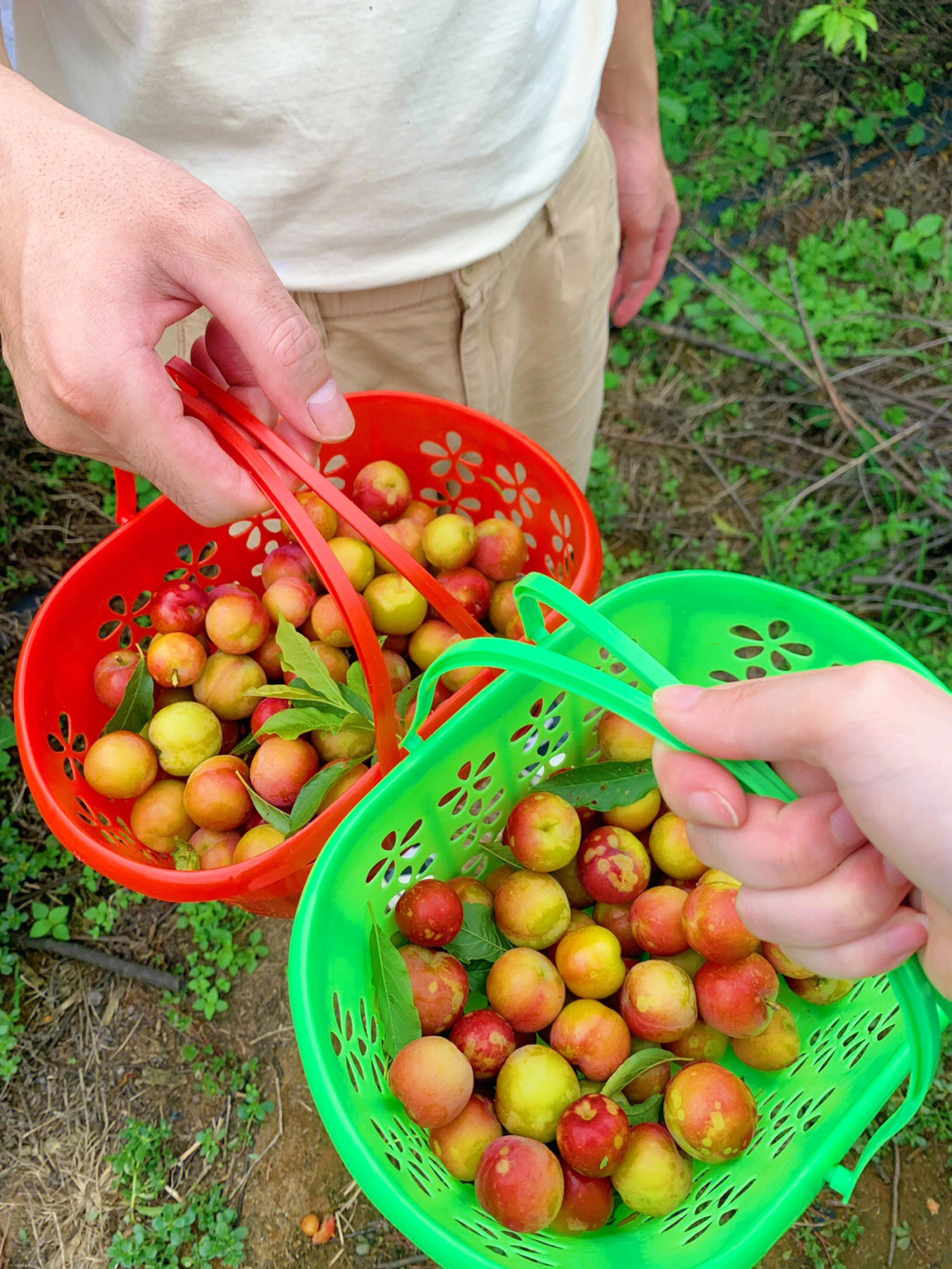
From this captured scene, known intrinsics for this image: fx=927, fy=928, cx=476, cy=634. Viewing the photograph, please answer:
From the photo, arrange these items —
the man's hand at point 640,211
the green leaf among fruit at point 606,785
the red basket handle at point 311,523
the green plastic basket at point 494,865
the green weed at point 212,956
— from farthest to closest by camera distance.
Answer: the green weed at point 212,956, the man's hand at point 640,211, the green leaf among fruit at point 606,785, the red basket handle at point 311,523, the green plastic basket at point 494,865

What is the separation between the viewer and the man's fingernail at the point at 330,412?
48.2 inches

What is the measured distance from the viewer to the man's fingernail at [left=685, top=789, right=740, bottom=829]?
983 mm

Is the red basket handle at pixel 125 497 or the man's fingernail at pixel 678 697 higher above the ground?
the man's fingernail at pixel 678 697

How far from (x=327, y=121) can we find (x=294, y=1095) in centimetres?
194

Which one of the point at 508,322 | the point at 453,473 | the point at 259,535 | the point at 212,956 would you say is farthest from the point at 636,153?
the point at 212,956

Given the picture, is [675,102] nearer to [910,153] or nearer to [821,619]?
[910,153]

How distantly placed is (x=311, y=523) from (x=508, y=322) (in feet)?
2.51

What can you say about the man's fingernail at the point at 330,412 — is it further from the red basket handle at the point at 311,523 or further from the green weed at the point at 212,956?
the green weed at the point at 212,956

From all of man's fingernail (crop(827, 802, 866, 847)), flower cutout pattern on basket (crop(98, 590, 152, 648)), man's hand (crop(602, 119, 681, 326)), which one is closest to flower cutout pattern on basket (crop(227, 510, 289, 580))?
flower cutout pattern on basket (crop(98, 590, 152, 648))

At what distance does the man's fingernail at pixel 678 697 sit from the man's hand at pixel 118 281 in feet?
1.99

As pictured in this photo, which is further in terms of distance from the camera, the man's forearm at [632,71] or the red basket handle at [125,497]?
the man's forearm at [632,71]

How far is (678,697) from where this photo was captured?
0.98 metres

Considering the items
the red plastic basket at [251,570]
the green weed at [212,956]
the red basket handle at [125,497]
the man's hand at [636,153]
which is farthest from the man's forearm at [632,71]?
the green weed at [212,956]

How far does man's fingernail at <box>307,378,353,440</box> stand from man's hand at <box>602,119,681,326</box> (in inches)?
47.3
